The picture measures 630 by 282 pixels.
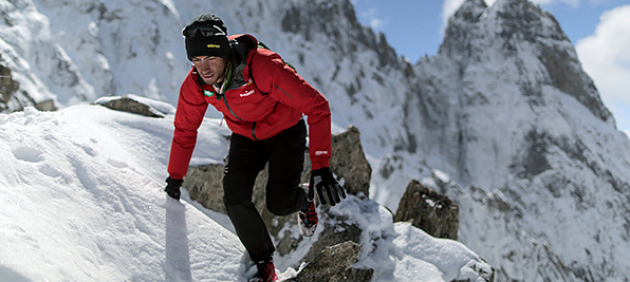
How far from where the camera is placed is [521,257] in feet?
62.6

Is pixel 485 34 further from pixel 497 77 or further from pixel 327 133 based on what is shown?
pixel 327 133

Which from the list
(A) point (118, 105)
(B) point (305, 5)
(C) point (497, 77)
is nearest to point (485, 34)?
(C) point (497, 77)

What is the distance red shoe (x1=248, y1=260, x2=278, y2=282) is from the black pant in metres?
0.05

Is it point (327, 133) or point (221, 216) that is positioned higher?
point (327, 133)

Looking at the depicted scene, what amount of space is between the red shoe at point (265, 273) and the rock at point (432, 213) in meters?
3.28

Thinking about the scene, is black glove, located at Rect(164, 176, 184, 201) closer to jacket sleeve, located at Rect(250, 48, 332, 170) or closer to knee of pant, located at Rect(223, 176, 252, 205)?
knee of pant, located at Rect(223, 176, 252, 205)

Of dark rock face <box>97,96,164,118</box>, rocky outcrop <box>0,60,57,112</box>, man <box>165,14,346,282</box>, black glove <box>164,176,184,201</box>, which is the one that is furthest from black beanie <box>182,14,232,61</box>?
rocky outcrop <box>0,60,57,112</box>

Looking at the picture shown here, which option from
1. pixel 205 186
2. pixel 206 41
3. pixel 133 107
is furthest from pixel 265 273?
pixel 133 107

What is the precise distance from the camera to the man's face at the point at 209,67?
263 centimetres

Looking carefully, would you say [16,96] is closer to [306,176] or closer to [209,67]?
[306,176]

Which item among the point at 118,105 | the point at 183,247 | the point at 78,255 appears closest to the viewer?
the point at 78,255

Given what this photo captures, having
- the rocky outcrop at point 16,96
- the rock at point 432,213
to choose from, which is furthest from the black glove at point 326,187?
the rocky outcrop at point 16,96

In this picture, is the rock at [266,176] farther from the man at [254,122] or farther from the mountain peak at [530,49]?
the mountain peak at [530,49]

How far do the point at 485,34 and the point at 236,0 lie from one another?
124ft
